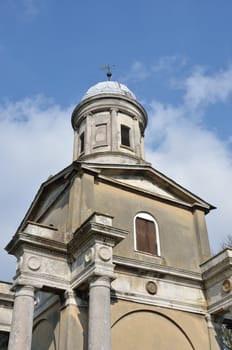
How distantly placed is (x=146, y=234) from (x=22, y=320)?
6.65 m

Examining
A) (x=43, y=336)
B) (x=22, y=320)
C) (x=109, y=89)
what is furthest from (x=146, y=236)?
(x=109, y=89)

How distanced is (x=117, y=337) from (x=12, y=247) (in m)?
4.81

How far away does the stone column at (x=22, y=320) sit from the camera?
47.2 feet

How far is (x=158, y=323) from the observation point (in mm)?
17500

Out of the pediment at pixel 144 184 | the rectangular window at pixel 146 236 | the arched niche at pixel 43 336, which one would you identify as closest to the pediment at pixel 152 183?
the pediment at pixel 144 184

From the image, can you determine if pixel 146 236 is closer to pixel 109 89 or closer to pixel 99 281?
pixel 99 281

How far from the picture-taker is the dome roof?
26.3m

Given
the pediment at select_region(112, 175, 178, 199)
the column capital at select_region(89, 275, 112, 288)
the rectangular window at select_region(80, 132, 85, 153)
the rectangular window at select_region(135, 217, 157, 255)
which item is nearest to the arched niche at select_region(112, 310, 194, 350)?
the column capital at select_region(89, 275, 112, 288)

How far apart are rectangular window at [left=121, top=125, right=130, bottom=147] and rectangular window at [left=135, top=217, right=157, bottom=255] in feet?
19.6

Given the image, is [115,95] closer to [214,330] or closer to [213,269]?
[213,269]

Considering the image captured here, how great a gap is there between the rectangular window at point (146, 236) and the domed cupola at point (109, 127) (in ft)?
14.1

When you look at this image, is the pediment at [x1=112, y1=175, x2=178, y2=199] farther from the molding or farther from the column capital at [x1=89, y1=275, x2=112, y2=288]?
the column capital at [x1=89, y1=275, x2=112, y2=288]

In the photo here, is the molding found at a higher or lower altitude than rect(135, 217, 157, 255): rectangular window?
lower

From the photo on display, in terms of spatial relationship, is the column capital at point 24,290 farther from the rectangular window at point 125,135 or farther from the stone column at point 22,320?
the rectangular window at point 125,135
